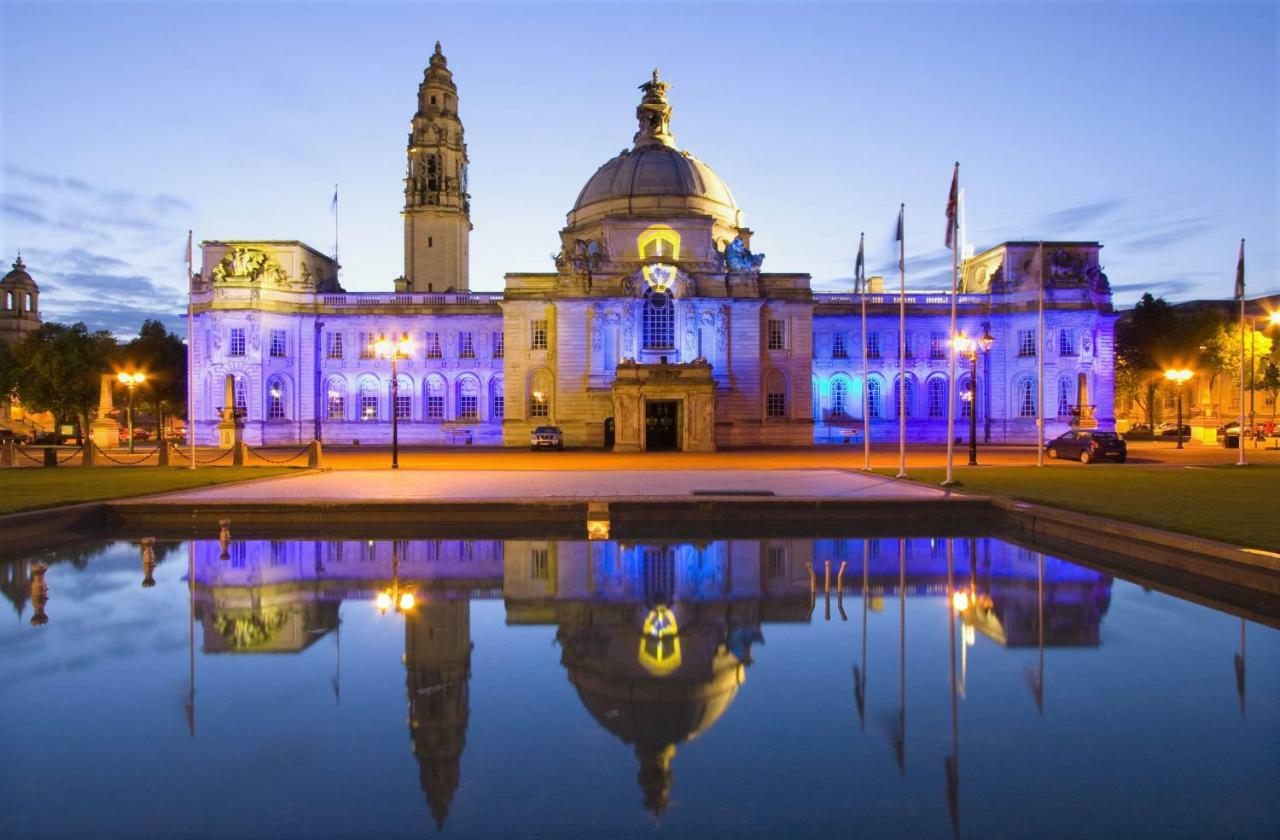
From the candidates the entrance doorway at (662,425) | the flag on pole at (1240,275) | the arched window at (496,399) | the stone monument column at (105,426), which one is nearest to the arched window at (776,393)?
the entrance doorway at (662,425)

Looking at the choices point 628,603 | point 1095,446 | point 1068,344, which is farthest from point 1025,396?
point 628,603

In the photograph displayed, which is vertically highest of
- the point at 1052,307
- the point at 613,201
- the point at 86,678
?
the point at 613,201

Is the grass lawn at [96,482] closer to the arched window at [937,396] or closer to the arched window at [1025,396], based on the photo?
the arched window at [937,396]

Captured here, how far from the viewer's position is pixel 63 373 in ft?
240

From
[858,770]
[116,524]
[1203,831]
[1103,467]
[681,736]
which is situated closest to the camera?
[1203,831]

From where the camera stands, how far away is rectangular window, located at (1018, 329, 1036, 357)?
67.9 metres

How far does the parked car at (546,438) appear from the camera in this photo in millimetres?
55656

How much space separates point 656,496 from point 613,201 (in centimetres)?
5153

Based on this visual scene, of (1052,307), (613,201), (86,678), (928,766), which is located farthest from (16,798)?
(1052,307)

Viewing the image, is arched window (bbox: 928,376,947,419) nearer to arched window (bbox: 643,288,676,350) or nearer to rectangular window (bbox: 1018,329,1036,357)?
rectangular window (bbox: 1018,329,1036,357)

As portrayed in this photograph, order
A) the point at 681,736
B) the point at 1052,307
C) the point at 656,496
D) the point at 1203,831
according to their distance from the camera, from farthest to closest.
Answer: the point at 1052,307
the point at 656,496
the point at 681,736
the point at 1203,831

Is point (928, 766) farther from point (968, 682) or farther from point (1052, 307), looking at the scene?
point (1052, 307)

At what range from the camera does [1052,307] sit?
221 feet

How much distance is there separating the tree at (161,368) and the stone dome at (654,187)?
4007 cm
